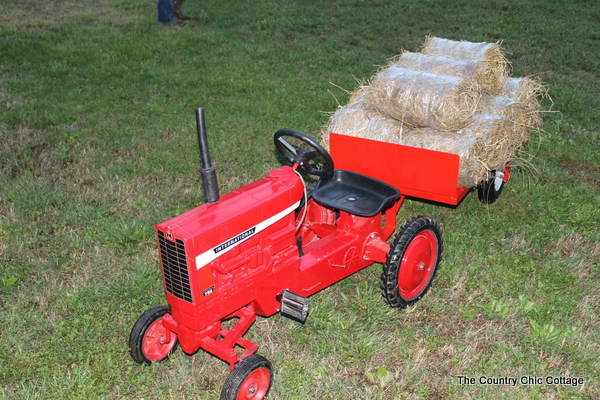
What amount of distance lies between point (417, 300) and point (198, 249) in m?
2.23

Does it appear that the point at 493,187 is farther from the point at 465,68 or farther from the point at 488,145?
the point at 465,68

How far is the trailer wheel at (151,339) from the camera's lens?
4.16 meters

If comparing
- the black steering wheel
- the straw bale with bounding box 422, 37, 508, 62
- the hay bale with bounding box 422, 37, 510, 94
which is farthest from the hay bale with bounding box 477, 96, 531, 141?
the black steering wheel

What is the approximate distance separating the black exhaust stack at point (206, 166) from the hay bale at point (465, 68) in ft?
9.69

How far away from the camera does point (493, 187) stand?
6.29 metres

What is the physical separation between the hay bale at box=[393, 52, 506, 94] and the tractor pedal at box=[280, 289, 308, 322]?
9.40 feet

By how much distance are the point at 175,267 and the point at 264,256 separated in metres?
→ 0.67

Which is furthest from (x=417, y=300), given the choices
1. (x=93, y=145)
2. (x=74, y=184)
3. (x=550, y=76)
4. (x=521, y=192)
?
(x=550, y=76)

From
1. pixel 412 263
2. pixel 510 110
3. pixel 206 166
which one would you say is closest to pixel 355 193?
pixel 412 263

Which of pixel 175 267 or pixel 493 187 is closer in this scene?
pixel 175 267

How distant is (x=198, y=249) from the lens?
3.63 meters

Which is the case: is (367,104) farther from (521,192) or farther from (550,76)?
(550,76)

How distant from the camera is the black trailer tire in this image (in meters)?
6.18

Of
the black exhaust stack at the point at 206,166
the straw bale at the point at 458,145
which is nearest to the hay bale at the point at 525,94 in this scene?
the straw bale at the point at 458,145
